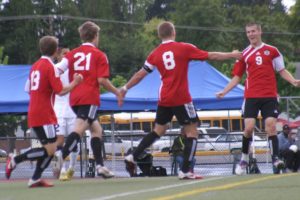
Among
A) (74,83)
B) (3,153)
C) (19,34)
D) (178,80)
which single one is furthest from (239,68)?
(19,34)

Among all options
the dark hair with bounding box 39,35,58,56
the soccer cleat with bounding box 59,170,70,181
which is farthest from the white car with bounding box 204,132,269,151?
the dark hair with bounding box 39,35,58,56

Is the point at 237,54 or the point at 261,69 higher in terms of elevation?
the point at 237,54

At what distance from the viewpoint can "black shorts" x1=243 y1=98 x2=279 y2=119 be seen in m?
12.3

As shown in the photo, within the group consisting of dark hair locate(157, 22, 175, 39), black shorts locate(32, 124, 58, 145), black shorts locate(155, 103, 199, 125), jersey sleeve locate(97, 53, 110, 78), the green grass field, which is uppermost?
dark hair locate(157, 22, 175, 39)

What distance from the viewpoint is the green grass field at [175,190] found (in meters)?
8.81

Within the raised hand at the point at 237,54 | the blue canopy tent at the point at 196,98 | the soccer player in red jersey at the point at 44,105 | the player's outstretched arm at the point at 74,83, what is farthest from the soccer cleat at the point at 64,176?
the blue canopy tent at the point at 196,98

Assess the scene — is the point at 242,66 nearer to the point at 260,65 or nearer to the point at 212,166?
the point at 260,65

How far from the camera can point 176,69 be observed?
37.2ft

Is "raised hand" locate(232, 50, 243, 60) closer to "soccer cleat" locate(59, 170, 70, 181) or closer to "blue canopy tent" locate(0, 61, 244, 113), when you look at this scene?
"soccer cleat" locate(59, 170, 70, 181)

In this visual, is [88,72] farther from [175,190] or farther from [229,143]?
[229,143]

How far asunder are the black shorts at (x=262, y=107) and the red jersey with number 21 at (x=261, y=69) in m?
0.07

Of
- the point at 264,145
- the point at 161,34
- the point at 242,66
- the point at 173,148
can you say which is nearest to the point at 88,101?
the point at 161,34

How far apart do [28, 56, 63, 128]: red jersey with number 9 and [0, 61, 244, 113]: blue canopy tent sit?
27.9 feet

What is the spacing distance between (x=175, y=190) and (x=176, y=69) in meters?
2.25
